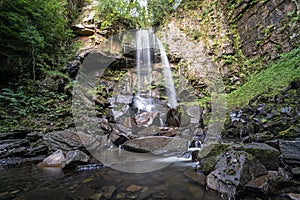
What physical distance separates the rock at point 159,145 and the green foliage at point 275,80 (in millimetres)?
2758

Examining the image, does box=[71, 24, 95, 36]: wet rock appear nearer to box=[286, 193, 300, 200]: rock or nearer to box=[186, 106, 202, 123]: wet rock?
box=[186, 106, 202, 123]: wet rock

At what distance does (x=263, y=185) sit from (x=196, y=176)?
108cm

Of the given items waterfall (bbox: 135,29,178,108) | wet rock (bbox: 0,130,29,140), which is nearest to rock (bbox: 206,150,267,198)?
wet rock (bbox: 0,130,29,140)

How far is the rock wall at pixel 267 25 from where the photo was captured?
630 cm

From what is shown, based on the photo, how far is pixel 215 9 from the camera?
33.1 feet

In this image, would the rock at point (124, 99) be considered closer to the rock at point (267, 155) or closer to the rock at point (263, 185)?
the rock at point (267, 155)

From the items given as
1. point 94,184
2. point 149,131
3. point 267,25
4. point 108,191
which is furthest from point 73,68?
point 267,25

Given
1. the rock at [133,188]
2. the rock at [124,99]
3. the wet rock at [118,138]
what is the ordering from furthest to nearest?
1. the rock at [124,99]
2. the wet rock at [118,138]
3. the rock at [133,188]

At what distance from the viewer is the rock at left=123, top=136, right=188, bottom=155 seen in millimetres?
4875

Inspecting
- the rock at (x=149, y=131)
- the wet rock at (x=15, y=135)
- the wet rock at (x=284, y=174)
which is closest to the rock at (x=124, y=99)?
the rock at (x=149, y=131)

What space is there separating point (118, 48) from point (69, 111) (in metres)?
6.29

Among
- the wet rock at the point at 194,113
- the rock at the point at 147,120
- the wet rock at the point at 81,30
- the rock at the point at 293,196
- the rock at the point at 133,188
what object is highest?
the wet rock at the point at 81,30

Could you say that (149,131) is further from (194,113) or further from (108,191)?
(108,191)

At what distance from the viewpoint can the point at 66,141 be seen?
4.56m
